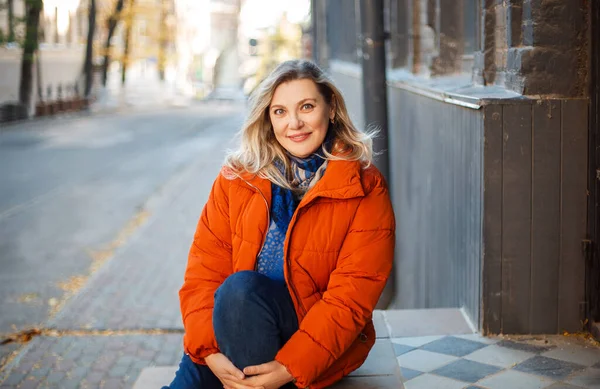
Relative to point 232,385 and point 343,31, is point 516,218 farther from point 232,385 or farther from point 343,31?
point 343,31

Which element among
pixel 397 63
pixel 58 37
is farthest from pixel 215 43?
pixel 397 63

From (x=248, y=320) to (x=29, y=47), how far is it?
29005 mm

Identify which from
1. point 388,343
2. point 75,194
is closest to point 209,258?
point 388,343

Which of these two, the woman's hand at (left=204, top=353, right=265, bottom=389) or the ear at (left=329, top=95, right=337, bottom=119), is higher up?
the ear at (left=329, top=95, right=337, bottom=119)

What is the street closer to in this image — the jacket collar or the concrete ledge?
the concrete ledge

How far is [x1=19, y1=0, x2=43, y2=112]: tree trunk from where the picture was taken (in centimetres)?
2974

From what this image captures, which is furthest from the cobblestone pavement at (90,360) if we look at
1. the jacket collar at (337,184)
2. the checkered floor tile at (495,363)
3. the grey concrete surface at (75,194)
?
the jacket collar at (337,184)

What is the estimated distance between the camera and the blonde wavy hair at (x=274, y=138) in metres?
3.34

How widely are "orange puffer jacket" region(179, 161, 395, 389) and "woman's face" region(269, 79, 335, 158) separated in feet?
0.65

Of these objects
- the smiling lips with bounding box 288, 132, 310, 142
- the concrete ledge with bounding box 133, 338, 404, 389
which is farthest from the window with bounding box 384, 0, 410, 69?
the smiling lips with bounding box 288, 132, 310, 142

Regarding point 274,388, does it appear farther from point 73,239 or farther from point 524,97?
point 73,239

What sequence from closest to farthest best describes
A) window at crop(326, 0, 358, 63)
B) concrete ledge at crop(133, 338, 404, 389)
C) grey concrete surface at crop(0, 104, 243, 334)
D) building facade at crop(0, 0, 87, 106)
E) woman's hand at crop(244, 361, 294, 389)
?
woman's hand at crop(244, 361, 294, 389)
concrete ledge at crop(133, 338, 404, 389)
grey concrete surface at crop(0, 104, 243, 334)
window at crop(326, 0, 358, 63)
building facade at crop(0, 0, 87, 106)

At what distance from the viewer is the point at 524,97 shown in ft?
13.6

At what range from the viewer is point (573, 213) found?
421 cm
